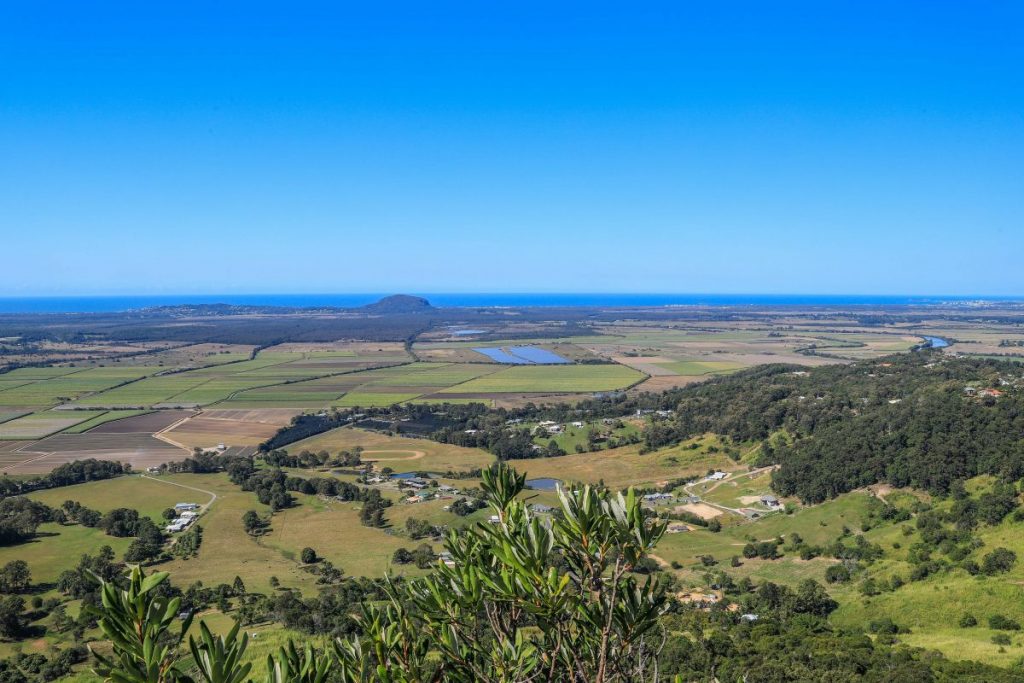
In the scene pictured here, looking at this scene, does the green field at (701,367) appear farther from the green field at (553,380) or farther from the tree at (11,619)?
the tree at (11,619)

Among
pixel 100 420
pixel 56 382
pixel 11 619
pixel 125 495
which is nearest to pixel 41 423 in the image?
pixel 100 420

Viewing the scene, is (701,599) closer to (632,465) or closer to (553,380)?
(632,465)

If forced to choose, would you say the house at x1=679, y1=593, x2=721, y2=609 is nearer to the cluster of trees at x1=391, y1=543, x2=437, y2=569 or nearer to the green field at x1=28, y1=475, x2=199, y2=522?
the cluster of trees at x1=391, y1=543, x2=437, y2=569

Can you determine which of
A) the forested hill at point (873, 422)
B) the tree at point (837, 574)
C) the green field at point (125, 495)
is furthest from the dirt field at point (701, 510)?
the green field at point (125, 495)

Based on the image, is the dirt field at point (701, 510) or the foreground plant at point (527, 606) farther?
the dirt field at point (701, 510)

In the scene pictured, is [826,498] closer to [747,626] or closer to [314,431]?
[747,626]

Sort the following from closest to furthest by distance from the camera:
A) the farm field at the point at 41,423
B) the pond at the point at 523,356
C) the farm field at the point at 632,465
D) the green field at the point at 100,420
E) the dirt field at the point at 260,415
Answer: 1. the farm field at the point at 632,465
2. the farm field at the point at 41,423
3. the green field at the point at 100,420
4. the dirt field at the point at 260,415
5. the pond at the point at 523,356

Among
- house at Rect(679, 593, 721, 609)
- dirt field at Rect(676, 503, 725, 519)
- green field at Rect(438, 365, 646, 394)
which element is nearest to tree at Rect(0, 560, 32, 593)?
house at Rect(679, 593, 721, 609)
